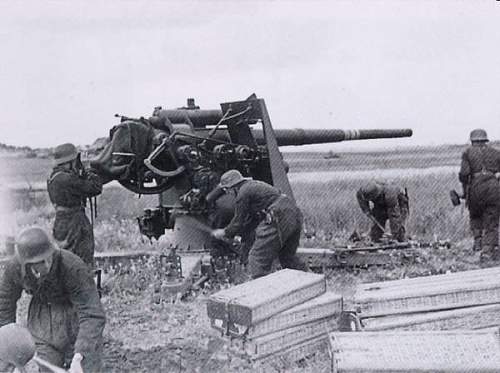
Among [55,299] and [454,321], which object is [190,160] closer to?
[454,321]

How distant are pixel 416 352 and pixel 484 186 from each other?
6.08 m

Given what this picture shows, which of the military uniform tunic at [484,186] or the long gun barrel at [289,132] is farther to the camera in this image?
the military uniform tunic at [484,186]

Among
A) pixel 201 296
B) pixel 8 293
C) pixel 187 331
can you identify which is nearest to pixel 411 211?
pixel 201 296

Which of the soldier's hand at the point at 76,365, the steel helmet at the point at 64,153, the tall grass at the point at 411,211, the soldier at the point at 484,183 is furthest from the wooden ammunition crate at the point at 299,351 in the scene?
the tall grass at the point at 411,211

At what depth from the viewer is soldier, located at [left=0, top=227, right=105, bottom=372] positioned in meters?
4.60

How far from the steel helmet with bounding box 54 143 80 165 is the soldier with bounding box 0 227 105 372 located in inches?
131

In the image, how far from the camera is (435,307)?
610cm

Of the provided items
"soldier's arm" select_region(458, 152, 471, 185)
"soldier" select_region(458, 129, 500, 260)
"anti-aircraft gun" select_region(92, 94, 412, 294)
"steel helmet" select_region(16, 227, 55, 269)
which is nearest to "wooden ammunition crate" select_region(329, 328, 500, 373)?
"steel helmet" select_region(16, 227, 55, 269)

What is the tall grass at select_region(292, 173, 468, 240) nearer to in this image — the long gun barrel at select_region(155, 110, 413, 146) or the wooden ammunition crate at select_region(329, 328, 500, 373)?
the long gun barrel at select_region(155, 110, 413, 146)

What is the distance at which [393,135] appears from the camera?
Result: 1334 centimetres

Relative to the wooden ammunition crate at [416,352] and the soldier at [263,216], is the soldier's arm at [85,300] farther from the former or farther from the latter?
the soldier at [263,216]

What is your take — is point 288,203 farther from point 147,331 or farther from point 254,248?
point 147,331

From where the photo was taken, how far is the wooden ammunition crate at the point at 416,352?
4723 millimetres

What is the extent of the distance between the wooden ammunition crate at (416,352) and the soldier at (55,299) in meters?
1.50
